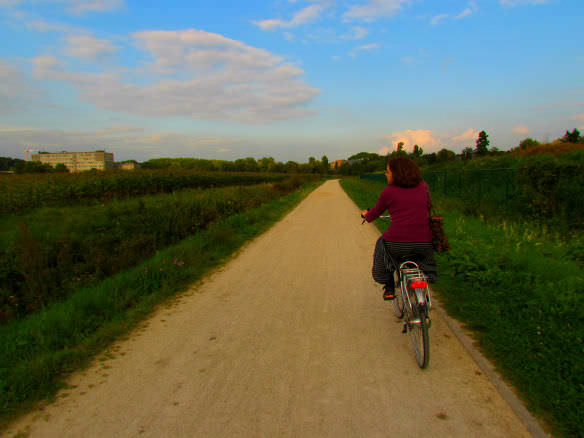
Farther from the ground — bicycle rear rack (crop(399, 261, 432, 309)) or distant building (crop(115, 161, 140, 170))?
distant building (crop(115, 161, 140, 170))

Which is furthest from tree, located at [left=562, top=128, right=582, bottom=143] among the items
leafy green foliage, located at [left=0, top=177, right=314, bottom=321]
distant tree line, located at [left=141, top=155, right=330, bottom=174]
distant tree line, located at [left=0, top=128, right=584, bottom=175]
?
distant tree line, located at [left=141, top=155, right=330, bottom=174]

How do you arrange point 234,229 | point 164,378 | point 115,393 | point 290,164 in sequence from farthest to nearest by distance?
point 290,164
point 234,229
point 164,378
point 115,393

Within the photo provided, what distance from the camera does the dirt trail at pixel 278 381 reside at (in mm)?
2414

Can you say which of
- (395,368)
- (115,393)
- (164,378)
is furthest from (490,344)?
(115,393)

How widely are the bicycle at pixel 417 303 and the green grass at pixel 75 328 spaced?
3168 mm

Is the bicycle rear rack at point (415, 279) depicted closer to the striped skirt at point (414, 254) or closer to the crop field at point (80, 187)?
the striped skirt at point (414, 254)

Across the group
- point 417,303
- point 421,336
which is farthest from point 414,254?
point 421,336

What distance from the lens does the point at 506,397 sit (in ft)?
8.70

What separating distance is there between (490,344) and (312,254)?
4.60 meters

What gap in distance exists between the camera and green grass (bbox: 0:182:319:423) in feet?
9.60

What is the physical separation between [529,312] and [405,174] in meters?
2.02

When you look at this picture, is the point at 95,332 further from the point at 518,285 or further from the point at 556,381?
the point at 518,285

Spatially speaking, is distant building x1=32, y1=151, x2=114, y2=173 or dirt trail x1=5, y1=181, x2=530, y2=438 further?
distant building x1=32, y1=151, x2=114, y2=173

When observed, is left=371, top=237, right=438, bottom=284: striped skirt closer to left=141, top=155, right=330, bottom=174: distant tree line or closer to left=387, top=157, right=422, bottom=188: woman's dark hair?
left=387, top=157, right=422, bottom=188: woman's dark hair
